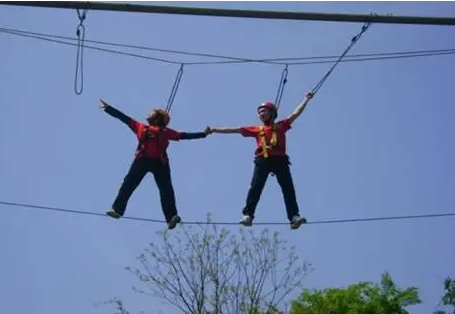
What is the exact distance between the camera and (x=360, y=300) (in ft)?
108

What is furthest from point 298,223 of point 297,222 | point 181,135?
point 181,135

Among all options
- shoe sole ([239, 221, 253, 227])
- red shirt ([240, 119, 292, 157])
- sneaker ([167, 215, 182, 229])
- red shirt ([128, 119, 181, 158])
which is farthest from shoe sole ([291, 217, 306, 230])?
red shirt ([128, 119, 181, 158])

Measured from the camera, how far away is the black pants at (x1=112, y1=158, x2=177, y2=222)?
384 inches

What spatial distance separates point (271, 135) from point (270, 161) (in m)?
0.35

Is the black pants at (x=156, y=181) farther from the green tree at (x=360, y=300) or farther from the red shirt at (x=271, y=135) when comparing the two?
the green tree at (x=360, y=300)

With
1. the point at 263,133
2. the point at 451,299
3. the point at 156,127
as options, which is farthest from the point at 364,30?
the point at 451,299

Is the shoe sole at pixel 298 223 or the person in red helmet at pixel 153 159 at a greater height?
the person in red helmet at pixel 153 159

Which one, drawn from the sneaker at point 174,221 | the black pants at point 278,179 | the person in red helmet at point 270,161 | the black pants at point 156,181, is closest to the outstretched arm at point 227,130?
the person in red helmet at point 270,161

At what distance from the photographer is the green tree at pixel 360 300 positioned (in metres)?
32.2

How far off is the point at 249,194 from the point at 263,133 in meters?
0.84

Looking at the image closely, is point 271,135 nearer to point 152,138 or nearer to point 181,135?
point 181,135

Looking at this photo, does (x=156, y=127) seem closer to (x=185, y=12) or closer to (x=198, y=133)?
(x=198, y=133)

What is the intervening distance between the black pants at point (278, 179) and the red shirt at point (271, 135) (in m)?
0.08

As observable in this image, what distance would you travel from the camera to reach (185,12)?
6.98 meters
